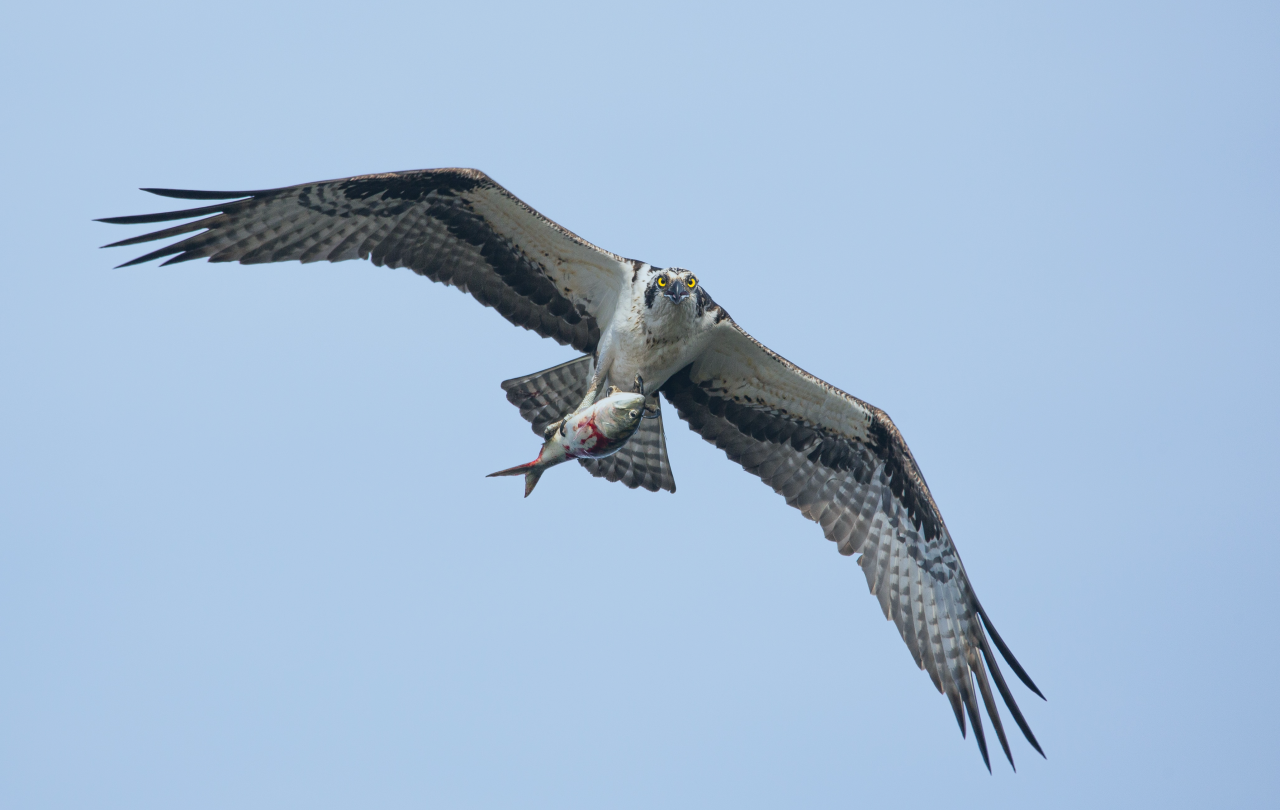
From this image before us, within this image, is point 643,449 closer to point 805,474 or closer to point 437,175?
point 805,474

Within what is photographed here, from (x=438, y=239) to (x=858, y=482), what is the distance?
16.3ft

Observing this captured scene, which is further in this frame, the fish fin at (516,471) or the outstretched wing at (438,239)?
the outstretched wing at (438,239)

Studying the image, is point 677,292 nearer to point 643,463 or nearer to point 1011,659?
point 643,463

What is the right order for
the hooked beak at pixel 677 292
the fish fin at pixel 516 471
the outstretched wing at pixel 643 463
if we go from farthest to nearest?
the outstretched wing at pixel 643 463
the hooked beak at pixel 677 292
the fish fin at pixel 516 471

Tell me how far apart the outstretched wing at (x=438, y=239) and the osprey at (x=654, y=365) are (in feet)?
0.04

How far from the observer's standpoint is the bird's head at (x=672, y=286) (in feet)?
35.8

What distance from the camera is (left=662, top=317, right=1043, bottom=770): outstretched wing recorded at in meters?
12.1

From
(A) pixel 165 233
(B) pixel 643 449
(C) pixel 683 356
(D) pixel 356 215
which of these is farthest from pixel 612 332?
(A) pixel 165 233

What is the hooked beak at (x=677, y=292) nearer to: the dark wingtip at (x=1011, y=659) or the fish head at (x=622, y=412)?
the fish head at (x=622, y=412)

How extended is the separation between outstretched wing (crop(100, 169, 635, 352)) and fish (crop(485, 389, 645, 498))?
262 cm

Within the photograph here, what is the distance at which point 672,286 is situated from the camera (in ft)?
35.8

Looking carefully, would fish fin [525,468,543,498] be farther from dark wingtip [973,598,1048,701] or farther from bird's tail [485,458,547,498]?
dark wingtip [973,598,1048,701]

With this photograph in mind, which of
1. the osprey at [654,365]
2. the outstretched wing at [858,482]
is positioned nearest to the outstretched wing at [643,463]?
the osprey at [654,365]

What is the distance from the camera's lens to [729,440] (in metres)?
12.7
